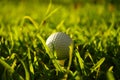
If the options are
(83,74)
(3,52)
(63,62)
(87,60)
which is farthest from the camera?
(3,52)

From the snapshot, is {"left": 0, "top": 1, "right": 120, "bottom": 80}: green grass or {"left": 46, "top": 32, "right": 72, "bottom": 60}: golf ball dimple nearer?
{"left": 0, "top": 1, "right": 120, "bottom": 80}: green grass

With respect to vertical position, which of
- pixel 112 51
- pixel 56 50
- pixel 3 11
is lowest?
pixel 112 51

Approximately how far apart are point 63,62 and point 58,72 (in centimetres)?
19

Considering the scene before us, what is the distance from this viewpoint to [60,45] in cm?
176

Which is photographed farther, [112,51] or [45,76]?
[112,51]

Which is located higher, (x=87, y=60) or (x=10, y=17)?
(x=10, y=17)

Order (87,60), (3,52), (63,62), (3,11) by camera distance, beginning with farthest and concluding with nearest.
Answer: (3,11)
(3,52)
(87,60)
(63,62)

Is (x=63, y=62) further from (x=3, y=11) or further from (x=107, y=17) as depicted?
(x=3, y=11)

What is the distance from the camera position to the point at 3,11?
4.46 m

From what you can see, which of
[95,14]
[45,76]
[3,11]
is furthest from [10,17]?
[45,76]

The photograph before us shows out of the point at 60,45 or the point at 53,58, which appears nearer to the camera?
the point at 53,58

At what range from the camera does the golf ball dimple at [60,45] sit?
5.72 feet

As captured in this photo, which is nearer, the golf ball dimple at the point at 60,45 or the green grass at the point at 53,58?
the green grass at the point at 53,58

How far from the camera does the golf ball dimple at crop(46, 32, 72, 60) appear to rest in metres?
1.74
